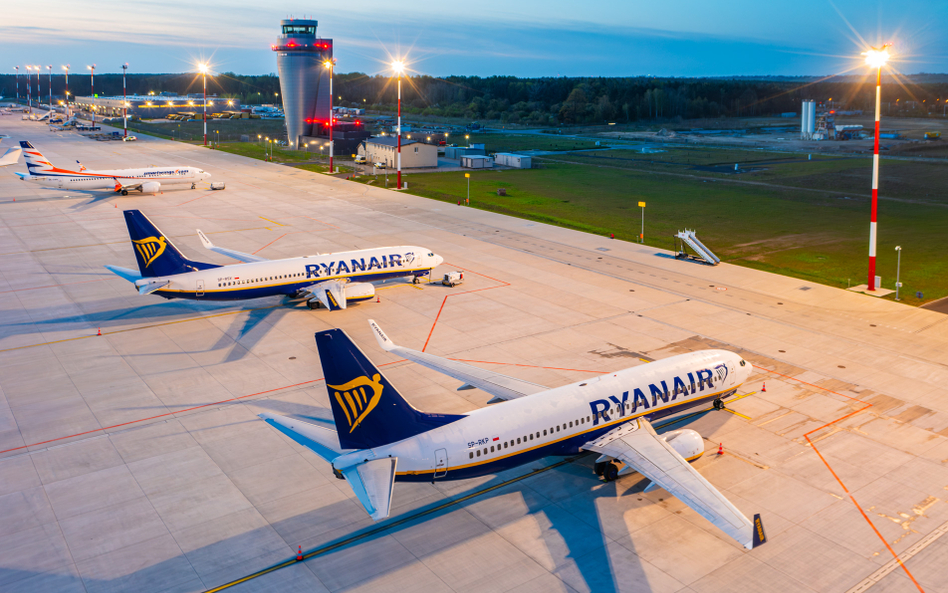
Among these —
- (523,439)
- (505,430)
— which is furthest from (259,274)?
(523,439)

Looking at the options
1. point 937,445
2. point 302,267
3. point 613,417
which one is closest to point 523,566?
point 613,417

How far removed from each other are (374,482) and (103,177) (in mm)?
94226

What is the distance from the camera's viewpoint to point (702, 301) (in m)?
56.7

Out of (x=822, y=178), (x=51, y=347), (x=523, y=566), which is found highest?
(x=822, y=178)

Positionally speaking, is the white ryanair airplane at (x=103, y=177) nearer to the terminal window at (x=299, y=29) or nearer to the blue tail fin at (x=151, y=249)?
the blue tail fin at (x=151, y=249)

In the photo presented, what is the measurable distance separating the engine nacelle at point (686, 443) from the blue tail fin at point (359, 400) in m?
12.2

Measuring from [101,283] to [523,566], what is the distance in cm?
4928

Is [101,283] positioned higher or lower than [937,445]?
higher

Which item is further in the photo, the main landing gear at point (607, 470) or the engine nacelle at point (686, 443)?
the engine nacelle at point (686, 443)

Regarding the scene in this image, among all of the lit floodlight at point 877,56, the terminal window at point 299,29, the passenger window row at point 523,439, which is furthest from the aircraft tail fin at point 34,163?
the lit floodlight at point 877,56

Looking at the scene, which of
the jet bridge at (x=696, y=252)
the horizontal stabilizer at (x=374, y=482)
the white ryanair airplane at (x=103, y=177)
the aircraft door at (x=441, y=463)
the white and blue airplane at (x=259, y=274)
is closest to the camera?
the horizontal stabilizer at (x=374, y=482)

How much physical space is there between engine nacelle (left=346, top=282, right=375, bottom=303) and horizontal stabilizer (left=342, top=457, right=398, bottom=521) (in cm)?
3008

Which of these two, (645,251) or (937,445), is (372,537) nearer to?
(937,445)

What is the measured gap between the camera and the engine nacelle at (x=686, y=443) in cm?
3150
